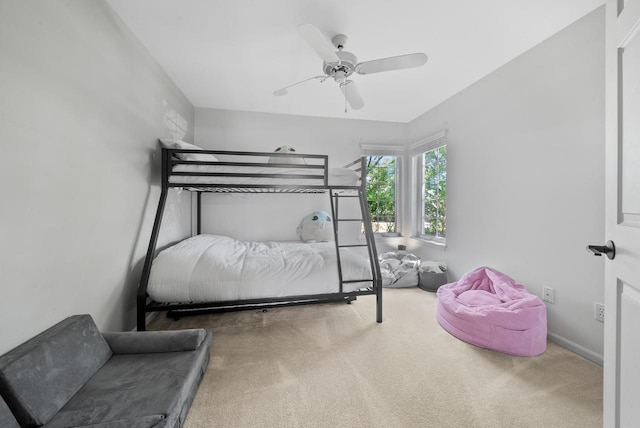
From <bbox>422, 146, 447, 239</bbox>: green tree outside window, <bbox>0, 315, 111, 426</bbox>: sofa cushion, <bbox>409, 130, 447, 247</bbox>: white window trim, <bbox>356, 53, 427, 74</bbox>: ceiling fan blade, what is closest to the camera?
<bbox>0, 315, 111, 426</bbox>: sofa cushion

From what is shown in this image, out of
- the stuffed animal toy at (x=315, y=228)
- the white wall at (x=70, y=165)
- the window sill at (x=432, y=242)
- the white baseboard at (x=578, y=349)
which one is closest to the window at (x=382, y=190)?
the window sill at (x=432, y=242)

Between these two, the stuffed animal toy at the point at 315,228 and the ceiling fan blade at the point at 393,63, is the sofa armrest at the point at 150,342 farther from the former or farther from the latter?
the ceiling fan blade at the point at 393,63

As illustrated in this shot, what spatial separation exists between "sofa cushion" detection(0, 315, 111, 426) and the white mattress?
1.28 metres

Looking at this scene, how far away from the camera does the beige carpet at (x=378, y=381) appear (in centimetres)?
125

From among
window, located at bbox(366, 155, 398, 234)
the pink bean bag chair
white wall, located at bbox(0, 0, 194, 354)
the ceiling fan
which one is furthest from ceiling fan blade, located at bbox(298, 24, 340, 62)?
window, located at bbox(366, 155, 398, 234)

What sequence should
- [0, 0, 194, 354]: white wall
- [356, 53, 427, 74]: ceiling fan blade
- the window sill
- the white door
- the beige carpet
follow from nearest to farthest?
1. the white door
2. [0, 0, 194, 354]: white wall
3. the beige carpet
4. [356, 53, 427, 74]: ceiling fan blade
5. the window sill

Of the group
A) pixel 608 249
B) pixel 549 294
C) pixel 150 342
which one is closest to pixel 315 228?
pixel 150 342

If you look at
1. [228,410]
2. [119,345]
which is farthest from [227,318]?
[228,410]

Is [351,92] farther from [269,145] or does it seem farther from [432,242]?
[432,242]

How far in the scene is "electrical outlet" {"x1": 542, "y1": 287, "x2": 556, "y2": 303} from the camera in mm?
1989

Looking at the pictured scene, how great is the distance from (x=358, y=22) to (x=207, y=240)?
91.2 inches

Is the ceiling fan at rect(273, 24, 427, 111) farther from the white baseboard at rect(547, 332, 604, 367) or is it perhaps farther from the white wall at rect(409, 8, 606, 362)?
the white baseboard at rect(547, 332, 604, 367)

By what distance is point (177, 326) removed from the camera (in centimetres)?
219

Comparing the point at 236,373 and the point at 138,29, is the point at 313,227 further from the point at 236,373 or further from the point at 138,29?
the point at 138,29
